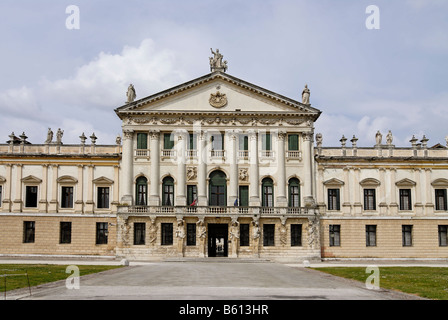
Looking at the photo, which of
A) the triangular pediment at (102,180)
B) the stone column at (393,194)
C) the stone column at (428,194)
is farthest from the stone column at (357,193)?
the triangular pediment at (102,180)

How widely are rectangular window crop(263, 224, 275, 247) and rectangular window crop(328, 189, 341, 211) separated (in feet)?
23.0

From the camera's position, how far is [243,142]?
166 ft

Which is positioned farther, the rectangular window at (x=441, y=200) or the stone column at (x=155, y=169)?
the rectangular window at (x=441, y=200)

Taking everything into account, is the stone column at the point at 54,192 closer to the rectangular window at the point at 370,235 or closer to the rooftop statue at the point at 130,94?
the rooftop statue at the point at 130,94

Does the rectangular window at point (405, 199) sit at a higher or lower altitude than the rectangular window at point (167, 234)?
higher

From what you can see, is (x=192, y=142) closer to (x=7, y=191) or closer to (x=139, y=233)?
(x=139, y=233)

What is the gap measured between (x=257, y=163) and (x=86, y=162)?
1811 cm

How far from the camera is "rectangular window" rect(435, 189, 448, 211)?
170 ft

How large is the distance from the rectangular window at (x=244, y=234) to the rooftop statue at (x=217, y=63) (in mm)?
16399

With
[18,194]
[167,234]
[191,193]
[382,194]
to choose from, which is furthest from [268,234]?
[18,194]

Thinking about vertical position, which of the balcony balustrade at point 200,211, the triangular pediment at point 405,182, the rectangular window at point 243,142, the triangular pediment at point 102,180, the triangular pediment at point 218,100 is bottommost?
the balcony balustrade at point 200,211

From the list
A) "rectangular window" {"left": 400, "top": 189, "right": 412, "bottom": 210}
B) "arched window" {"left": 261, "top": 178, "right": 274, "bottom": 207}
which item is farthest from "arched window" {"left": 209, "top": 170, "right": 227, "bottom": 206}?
"rectangular window" {"left": 400, "top": 189, "right": 412, "bottom": 210}

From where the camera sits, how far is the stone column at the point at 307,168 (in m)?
50.0

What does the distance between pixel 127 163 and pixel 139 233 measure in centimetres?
726
